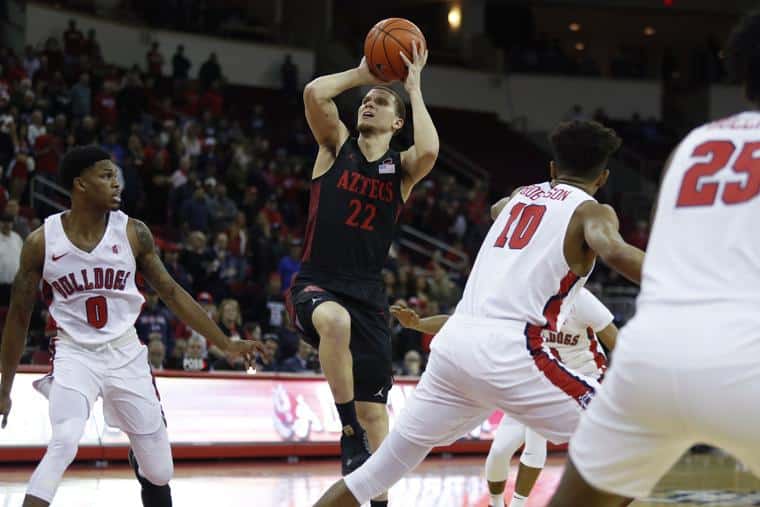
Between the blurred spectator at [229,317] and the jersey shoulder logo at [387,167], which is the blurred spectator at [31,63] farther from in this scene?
the jersey shoulder logo at [387,167]

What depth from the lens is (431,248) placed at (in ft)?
69.5

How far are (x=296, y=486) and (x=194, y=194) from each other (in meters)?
7.37

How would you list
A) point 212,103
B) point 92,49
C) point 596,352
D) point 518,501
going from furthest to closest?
1. point 212,103
2. point 92,49
3. point 596,352
4. point 518,501

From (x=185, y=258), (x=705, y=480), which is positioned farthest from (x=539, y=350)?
(x=185, y=258)

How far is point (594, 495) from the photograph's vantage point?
145 inches

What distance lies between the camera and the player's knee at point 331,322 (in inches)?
247

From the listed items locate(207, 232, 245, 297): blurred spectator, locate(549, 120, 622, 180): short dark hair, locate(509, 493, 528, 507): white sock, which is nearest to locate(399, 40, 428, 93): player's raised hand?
locate(549, 120, 622, 180): short dark hair

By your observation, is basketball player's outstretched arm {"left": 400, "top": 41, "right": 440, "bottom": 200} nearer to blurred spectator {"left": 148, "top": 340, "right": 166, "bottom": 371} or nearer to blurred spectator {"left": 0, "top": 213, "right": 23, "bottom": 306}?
blurred spectator {"left": 148, "top": 340, "right": 166, "bottom": 371}

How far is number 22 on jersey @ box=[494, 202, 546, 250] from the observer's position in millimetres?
4852

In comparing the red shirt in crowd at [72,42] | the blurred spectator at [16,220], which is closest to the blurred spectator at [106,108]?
the red shirt in crowd at [72,42]

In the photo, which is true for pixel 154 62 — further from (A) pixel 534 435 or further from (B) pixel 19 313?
(B) pixel 19 313

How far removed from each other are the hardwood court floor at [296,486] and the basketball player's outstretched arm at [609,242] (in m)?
4.26

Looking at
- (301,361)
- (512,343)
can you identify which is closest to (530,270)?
(512,343)

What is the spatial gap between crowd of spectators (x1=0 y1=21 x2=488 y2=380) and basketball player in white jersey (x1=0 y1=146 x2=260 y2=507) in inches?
209
